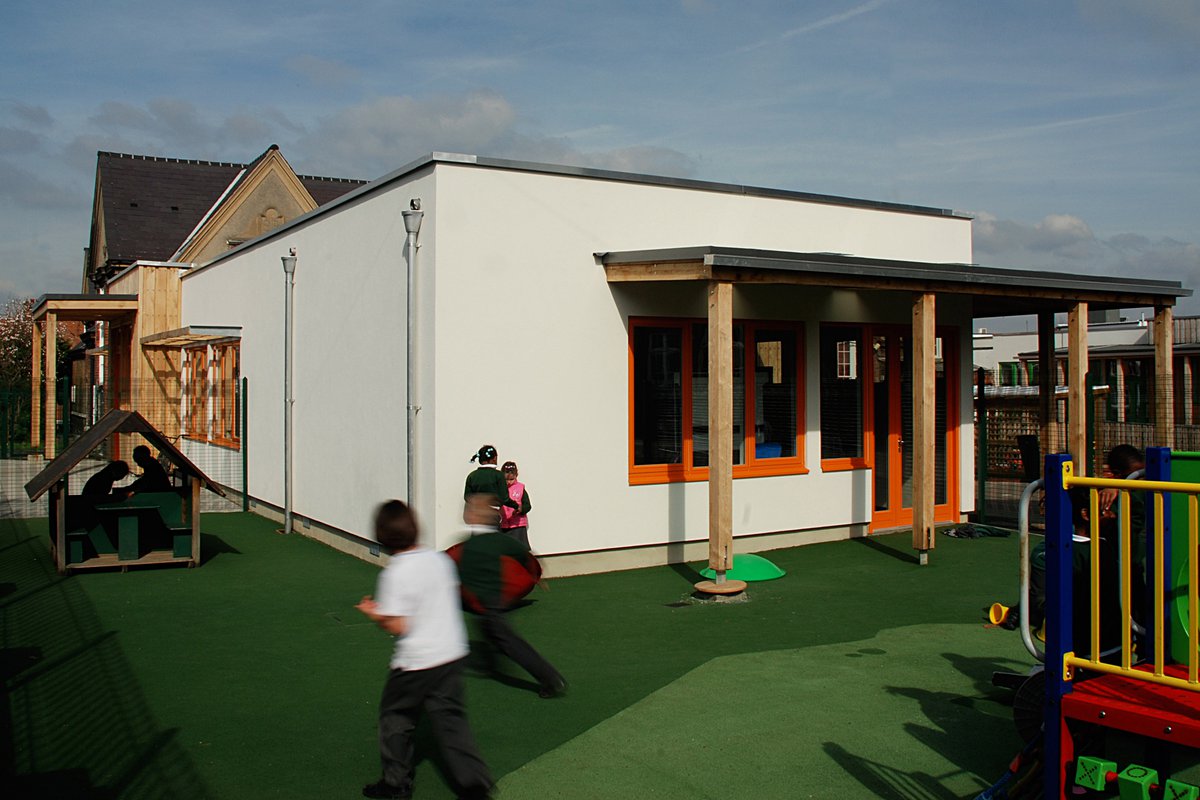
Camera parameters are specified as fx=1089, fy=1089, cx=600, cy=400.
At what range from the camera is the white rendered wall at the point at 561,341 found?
10.5 metres

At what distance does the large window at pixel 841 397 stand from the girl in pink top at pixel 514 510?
4238 mm

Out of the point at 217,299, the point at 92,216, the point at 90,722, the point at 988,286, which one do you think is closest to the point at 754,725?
the point at 90,722

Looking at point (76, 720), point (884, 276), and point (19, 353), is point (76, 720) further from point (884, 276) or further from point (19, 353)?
point (19, 353)

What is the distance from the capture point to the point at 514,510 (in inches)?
402

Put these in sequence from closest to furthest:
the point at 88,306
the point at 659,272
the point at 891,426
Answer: the point at 659,272
the point at 891,426
the point at 88,306

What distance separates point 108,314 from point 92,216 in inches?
671

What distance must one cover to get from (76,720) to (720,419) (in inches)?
226

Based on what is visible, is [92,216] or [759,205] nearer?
[759,205]

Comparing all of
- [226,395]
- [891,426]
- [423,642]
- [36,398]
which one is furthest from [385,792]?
[36,398]

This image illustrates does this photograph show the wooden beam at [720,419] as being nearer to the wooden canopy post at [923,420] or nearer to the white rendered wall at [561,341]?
the white rendered wall at [561,341]

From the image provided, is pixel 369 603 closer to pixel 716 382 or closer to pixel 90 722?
pixel 90 722

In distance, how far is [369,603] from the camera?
5000 mm

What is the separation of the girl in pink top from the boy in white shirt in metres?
5.14

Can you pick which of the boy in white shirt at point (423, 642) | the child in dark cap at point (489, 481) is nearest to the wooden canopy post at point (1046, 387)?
the child in dark cap at point (489, 481)
